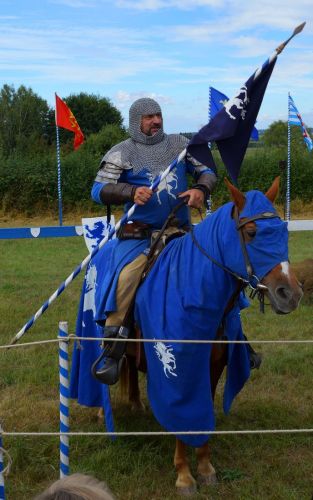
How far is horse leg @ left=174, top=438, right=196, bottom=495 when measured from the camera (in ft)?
11.9

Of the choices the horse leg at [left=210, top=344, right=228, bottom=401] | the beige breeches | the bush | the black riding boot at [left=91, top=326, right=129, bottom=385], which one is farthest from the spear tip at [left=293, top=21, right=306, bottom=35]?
the bush

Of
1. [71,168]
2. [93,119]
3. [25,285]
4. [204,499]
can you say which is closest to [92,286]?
[204,499]

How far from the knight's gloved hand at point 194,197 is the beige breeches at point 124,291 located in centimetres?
52

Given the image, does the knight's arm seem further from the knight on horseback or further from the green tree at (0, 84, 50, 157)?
the green tree at (0, 84, 50, 157)

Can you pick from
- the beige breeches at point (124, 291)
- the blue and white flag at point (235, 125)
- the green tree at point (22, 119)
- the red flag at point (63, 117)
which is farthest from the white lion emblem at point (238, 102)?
the green tree at point (22, 119)

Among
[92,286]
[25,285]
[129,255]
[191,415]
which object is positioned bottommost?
[25,285]

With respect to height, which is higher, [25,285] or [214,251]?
[214,251]

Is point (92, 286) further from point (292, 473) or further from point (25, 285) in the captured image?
point (25, 285)

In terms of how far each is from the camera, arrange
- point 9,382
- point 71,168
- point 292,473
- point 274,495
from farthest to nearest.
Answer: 1. point 71,168
2. point 9,382
3. point 292,473
4. point 274,495

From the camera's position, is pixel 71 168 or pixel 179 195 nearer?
pixel 179 195

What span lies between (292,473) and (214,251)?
1.63 m

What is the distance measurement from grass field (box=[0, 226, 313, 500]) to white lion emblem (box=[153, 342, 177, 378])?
807mm

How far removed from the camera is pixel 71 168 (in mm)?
21094

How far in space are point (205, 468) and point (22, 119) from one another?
124 feet
